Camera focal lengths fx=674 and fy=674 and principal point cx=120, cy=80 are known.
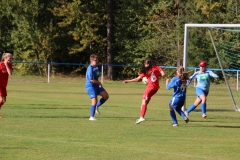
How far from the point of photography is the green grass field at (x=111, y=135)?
11570 millimetres

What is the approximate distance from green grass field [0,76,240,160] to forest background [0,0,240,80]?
26030 mm

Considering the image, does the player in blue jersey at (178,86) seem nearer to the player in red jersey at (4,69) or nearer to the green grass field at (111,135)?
the green grass field at (111,135)

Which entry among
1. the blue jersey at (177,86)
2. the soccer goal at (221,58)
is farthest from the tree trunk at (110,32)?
the blue jersey at (177,86)

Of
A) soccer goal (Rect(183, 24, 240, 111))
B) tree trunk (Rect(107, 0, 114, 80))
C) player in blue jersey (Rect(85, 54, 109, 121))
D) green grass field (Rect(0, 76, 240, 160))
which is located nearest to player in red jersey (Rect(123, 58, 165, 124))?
green grass field (Rect(0, 76, 240, 160))

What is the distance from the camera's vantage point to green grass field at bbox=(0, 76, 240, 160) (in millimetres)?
11570

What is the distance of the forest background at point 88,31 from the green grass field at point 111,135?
26030 mm

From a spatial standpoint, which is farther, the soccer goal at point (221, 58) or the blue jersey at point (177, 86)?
the soccer goal at point (221, 58)

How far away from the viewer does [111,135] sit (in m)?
14.3

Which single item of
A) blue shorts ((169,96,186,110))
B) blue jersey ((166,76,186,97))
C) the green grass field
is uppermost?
blue jersey ((166,76,186,97))

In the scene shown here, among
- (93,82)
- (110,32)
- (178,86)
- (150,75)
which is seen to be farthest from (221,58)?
(110,32)

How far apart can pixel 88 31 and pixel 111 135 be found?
36046 mm

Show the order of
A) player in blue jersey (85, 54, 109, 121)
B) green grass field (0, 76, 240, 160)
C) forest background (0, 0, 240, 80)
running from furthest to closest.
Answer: forest background (0, 0, 240, 80), player in blue jersey (85, 54, 109, 121), green grass field (0, 76, 240, 160)

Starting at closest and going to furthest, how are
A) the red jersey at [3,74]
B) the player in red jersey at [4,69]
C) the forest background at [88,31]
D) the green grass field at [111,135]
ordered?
the green grass field at [111,135] → the player in red jersey at [4,69] → the red jersey at [3,74] → the forest background at [88,31]

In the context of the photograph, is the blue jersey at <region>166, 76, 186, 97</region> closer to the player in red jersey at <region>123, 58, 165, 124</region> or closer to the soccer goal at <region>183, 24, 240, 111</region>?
the player in red jersey at <region>123, 58, 165, 124</region>
